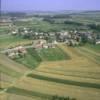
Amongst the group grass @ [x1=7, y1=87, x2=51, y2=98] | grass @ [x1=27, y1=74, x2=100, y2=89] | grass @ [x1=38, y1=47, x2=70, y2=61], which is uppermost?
grass @ [x1=38, y1=47, x2=70, y2=61]

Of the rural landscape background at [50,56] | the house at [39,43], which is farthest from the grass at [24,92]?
the house at [39,43]

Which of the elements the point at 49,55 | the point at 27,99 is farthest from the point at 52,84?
the point at 49,55

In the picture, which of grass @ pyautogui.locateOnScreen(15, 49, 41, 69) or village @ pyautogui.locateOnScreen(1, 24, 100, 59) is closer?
grass @ pyautogui.locateOnScreen(15, 49, 41, 69)

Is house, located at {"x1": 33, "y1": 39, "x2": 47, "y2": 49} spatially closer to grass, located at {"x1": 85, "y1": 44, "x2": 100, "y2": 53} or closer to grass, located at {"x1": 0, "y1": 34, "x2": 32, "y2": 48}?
grass, located at {"x1": 0, "y1": 34, "x2": 32, "y2": 48}

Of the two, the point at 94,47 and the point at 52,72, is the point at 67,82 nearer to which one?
the point at 52,72

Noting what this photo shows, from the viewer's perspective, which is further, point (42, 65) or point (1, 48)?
point (1, 48)

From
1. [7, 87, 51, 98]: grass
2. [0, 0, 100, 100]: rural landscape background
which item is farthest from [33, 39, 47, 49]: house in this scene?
[7, 87, 51, 98]: grass

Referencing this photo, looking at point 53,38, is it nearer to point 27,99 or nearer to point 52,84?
point 52,84

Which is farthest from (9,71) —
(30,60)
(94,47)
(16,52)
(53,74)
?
(94,47)
